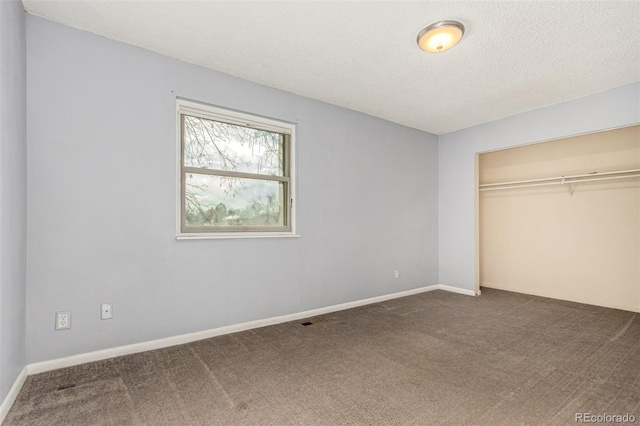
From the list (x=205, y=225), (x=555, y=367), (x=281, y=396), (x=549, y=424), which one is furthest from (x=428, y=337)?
(x=205, y=225)

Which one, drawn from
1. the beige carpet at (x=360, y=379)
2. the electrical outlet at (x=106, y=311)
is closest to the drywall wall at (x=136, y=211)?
the electrical outlet at (x=106, y=311)

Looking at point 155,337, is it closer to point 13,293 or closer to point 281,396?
point 13,293

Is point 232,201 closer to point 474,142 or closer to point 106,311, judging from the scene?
point 106,311

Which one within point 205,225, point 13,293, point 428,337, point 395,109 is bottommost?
point 428,337

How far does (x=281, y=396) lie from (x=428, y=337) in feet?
5.25

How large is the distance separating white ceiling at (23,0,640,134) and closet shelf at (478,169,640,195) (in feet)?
3.68

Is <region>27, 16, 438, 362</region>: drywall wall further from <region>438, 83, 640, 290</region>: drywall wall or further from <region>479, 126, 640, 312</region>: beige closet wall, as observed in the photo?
<region>479, 126, 640, 312</region>: beige closet wall

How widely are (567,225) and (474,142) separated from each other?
168 cm

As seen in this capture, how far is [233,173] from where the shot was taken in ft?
10.6

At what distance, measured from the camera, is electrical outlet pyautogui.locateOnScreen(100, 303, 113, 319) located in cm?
245

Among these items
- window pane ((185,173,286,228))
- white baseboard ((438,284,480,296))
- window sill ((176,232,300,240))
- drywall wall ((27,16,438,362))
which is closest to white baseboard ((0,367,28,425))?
drywall wall ((27,16,438,362))

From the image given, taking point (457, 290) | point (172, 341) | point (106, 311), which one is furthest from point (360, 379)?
point (457, 290)

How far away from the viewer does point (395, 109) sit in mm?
4086

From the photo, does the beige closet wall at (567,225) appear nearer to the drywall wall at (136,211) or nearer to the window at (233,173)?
the drywall wall at (136,211)
